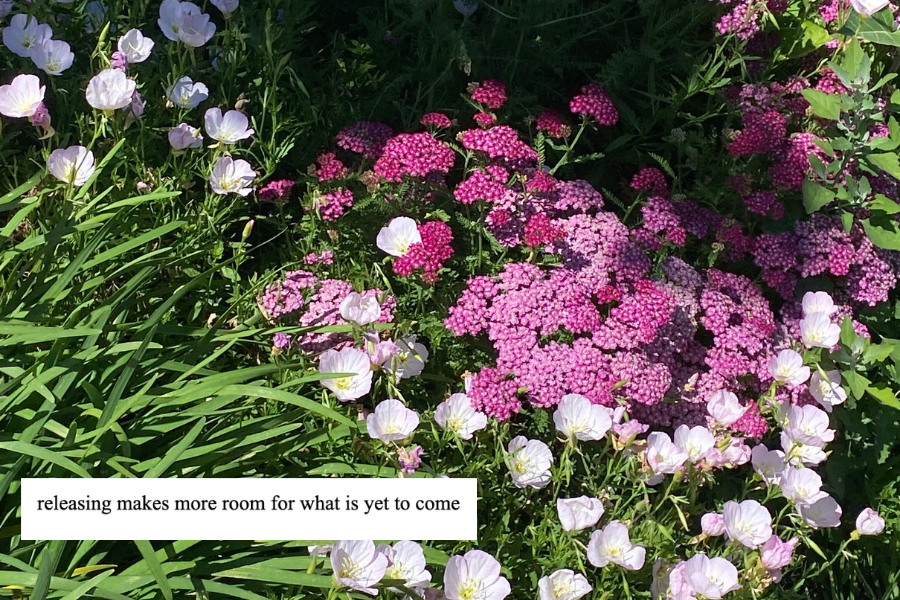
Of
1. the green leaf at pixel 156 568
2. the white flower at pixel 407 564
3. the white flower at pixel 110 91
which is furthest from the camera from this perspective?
the white flower at pixel 110 91

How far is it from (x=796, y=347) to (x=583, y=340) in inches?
27.2

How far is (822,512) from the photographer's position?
84.4 inches

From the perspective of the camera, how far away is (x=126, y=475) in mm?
1805

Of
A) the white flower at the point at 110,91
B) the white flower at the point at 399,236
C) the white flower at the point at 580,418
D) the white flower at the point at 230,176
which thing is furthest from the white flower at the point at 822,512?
the white flower at the point at 110,91

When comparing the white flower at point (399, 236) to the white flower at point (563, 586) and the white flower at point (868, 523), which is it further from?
the white flower at point (868, 523)

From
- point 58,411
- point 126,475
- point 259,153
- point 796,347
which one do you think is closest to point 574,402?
point 796,347

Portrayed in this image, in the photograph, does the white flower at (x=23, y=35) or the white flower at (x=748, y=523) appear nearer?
the white flower at (x=748, y=523)

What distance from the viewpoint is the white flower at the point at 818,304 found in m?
2.59

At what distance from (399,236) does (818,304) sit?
120 centimetres

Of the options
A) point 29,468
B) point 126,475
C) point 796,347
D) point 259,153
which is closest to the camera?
point 126,475

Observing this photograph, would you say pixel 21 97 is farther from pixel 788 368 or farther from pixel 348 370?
pixel 788 368

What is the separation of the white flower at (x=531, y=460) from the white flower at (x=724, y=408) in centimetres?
48

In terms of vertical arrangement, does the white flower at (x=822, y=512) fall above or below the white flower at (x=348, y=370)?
below

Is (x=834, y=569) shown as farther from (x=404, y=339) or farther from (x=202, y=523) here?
(x=202, y=523)
